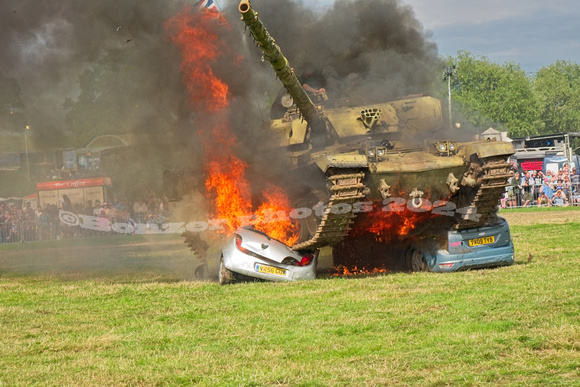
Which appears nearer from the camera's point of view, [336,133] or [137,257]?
[336,133]

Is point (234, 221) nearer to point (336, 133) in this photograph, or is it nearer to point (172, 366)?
point (336, 133)

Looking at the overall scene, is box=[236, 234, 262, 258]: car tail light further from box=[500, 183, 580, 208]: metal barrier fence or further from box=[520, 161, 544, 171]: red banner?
box=[520, 161, 544, 171]: red banner

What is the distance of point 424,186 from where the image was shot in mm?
13906

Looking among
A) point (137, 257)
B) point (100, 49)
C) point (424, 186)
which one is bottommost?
point (137, 257)

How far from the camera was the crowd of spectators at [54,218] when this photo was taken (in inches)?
1380

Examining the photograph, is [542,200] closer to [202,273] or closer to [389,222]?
[389,222]

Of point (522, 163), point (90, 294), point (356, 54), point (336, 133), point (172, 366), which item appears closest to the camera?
point (172, 366)

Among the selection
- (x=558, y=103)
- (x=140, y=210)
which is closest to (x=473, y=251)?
(x=140, y=210)

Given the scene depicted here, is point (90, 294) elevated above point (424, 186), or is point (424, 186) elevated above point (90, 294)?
point (424, 186)

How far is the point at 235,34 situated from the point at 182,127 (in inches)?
94.2

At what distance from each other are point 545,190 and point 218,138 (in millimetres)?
24600

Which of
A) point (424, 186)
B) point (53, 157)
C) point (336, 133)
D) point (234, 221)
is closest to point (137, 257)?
point (234, 221)

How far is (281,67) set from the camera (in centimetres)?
1346

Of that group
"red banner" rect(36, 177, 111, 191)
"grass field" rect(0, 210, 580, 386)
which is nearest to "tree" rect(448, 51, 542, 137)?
"red banner" rect(36, 177, 111, 191)
